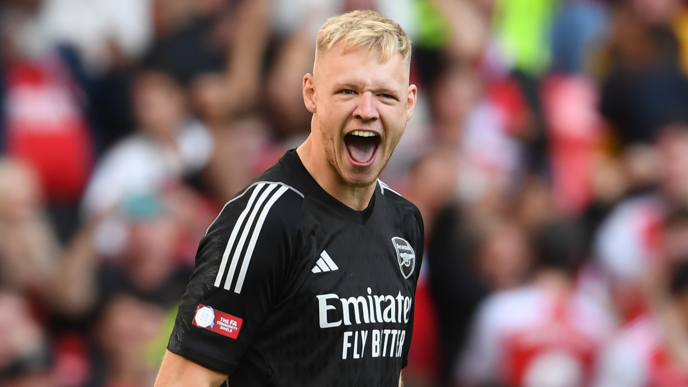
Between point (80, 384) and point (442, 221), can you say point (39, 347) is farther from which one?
point (442, 221)

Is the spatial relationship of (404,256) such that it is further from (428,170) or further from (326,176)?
(428,170)

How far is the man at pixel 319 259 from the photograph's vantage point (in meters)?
2.54

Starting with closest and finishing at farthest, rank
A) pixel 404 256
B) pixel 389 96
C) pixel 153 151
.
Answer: pixel 389 96 < pixel 404 256 < pixel 153 151

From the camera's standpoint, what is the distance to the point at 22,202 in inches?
240

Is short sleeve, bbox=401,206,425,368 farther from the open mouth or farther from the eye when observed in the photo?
the eye

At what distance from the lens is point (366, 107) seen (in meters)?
2.66

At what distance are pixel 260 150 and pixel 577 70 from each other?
3098mm

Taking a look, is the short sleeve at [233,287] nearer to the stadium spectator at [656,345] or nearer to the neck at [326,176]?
the neck at [326,176]

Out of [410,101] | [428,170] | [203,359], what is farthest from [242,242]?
[428,170]

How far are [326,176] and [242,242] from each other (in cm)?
41

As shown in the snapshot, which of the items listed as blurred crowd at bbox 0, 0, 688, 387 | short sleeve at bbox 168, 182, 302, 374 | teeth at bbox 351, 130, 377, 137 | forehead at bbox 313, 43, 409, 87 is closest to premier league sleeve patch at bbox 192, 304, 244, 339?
short sleeve at bbox 168, 182, 302, 374

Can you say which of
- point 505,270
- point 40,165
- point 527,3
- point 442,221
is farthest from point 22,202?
point 527,3

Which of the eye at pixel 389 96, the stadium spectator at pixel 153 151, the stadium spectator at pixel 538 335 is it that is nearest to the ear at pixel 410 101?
the eye at pixel 389 96

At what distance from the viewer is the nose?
2.66 m
